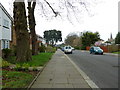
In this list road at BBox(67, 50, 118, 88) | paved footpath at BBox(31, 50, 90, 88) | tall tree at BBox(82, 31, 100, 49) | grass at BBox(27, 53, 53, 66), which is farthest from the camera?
tall tree at BBox(82, 31, 100, 49)

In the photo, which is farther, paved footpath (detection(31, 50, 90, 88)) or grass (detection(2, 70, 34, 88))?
paved footpath (detection(31, 50, 90, 88))

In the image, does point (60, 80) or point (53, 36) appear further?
point (53, 36)

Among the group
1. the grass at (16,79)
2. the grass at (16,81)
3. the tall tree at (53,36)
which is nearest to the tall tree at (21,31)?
the grass at (16,79)

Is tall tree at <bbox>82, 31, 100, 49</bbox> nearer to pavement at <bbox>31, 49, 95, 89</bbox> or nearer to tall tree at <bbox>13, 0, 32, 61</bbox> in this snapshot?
tall tree at <bbox>13, 0, 32, 61</bbox>

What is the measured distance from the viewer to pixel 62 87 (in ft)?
21.6

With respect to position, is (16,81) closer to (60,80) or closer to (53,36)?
(60,80)

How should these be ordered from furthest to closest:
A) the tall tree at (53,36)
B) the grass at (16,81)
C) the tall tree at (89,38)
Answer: the tall tree at (53,36) < the tall tree at (89,38) < the grass at (16,81)

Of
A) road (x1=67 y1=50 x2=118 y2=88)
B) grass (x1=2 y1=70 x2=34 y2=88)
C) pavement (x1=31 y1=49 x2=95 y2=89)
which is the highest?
grass (x1=2 y1=70 x2=34 y2=88)

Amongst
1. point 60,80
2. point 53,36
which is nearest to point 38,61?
point 60,80

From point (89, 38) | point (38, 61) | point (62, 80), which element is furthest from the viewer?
point (89, 38)

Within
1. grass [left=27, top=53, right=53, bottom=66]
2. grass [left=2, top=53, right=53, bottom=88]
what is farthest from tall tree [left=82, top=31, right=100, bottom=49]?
grass [left=2, top=53, right=53, bottom=88]

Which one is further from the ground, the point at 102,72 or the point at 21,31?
the point at 21,31

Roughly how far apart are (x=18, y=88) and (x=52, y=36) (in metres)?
91.7

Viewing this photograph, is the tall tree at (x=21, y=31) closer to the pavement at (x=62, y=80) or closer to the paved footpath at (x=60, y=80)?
the paved footpath at (x=60, y=80)
